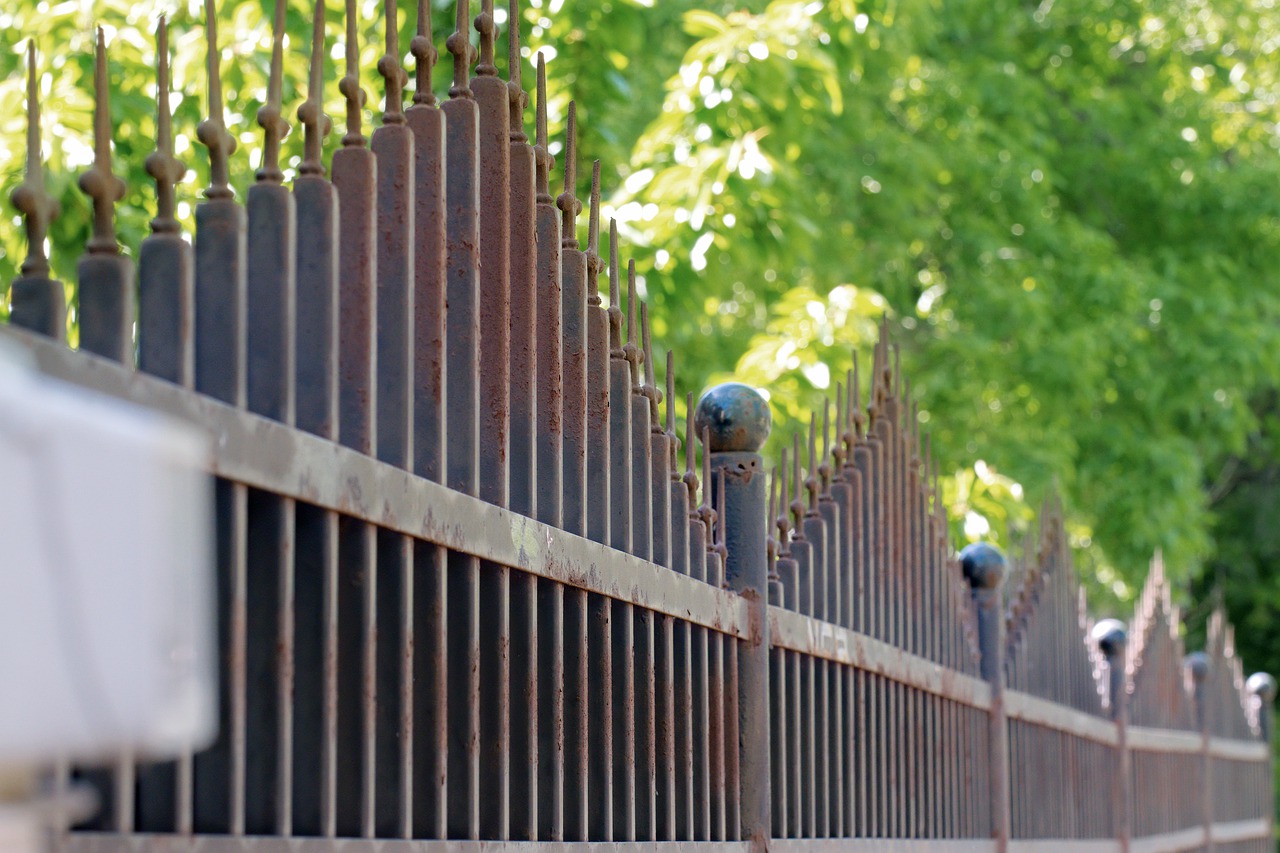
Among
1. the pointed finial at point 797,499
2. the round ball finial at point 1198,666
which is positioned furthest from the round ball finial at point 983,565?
the round ball finial at point 1198,666

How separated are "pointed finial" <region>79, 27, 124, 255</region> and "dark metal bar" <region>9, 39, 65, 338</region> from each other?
1.8 inches

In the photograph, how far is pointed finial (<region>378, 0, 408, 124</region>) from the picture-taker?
6.68 ft

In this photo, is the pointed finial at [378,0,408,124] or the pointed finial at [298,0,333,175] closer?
the pointed finial at [298,0,333,175]

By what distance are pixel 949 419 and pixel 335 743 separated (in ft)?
35.3

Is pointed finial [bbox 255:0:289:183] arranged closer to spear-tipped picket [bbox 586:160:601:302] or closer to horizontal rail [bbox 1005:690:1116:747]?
spear-tipped picket [bbox 586:160:601:302]

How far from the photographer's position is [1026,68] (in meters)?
14.9

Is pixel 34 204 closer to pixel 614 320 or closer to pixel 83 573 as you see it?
pixel 83 573

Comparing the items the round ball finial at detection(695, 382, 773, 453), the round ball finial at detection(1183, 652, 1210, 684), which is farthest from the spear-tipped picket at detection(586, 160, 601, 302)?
the round ball finial at detection(1183, 652, 1210, 684)

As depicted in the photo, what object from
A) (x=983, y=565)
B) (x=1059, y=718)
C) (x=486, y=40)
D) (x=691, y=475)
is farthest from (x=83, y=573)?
(x=1059, y=718)

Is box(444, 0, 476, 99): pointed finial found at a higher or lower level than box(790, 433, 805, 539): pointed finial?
higher

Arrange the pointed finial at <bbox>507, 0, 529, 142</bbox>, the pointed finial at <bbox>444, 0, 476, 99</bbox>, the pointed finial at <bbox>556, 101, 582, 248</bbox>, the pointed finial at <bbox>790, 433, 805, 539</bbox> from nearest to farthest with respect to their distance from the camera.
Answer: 1. the pointed finial at <bbox>444, 0, 476, 99</bbox>
2. the pointed finial at <bbox>507, 0, 529, 142</bbox>
3. the pointed finial at <bbox>556, 101, 582, 248</bbox>
4. the pointed finial at <bbox>790, 433, 805, 539</bbox>

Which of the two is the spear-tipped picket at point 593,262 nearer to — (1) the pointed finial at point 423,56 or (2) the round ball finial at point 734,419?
(1) the pointed finial at point 423,56

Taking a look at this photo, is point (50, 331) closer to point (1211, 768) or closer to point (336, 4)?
point (336, 4)

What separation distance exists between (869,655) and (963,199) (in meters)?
10.0
